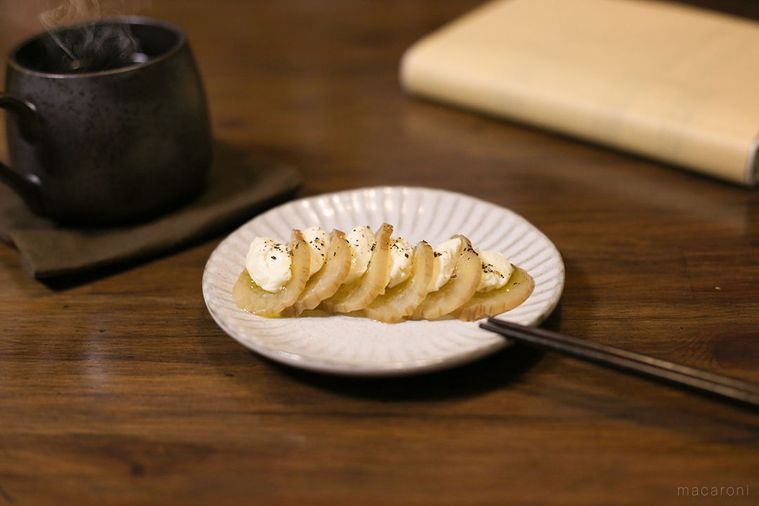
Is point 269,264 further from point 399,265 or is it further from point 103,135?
point 103,135

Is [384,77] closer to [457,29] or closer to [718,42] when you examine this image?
[457,29]

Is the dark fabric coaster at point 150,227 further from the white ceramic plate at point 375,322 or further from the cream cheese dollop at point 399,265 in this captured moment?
the cream cheese dollop at point 399,265

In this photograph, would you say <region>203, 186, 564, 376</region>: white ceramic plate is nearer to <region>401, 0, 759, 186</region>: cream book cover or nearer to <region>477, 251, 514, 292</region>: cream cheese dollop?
<region>477, 251, 514, 292</region>: cream cheese dollop

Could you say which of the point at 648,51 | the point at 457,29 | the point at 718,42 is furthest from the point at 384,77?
the point at 718,42

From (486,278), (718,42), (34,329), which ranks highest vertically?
(718,42)

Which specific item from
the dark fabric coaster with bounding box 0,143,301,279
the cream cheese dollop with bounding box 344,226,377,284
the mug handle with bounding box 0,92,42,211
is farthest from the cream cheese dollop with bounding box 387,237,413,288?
the mug handle with bounding box 0,92,42,211

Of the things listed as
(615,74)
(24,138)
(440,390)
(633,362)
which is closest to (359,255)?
(440,390)

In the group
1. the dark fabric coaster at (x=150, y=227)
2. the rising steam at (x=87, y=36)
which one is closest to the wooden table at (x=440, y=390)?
the dark fabric coaster at (x=150, y=227)
